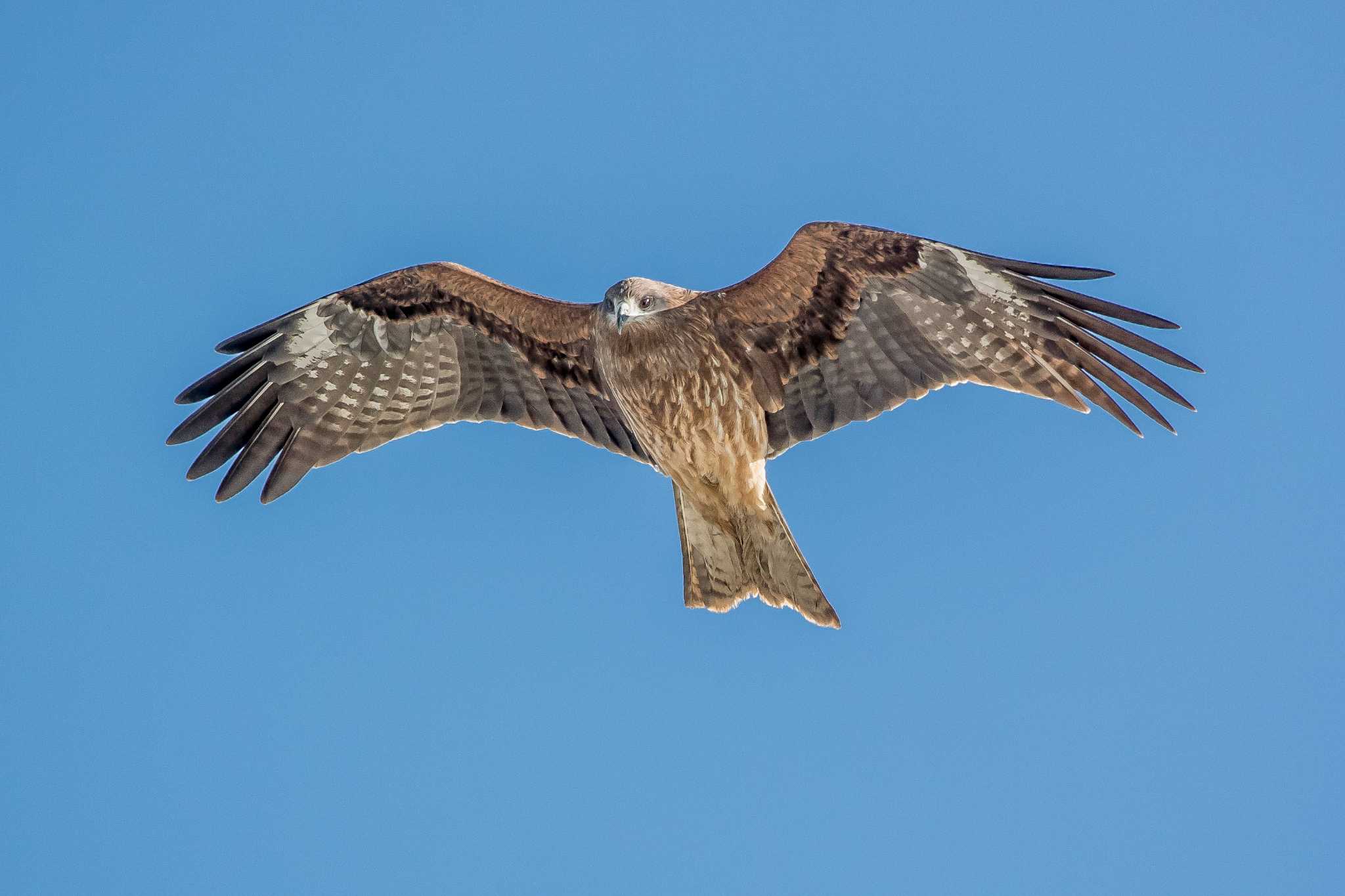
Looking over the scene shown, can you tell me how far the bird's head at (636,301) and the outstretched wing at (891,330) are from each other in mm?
293

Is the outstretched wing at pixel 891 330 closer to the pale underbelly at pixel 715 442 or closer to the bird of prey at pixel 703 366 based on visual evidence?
the bird of prey at pixel 703 366

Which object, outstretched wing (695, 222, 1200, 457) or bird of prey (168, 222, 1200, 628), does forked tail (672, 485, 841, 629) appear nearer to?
bird of prey (168, 222, 1200, 628)

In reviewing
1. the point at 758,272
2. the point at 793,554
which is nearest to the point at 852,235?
the point at 758,272

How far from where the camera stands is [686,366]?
29.8 feet

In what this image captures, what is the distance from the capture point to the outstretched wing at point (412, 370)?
31.9 feet

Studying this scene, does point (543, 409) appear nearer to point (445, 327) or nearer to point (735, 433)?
point (445, 327)

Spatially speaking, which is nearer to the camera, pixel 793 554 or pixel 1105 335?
pixel 1105 335

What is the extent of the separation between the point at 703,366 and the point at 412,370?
2.27m

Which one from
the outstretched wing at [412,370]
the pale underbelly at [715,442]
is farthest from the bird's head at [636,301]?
the outstretched wing at [412,370]

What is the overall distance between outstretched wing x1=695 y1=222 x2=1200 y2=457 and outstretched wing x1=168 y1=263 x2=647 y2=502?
1.24m

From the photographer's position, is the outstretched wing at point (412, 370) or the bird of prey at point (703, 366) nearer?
the bird of prey at point (703, 366)

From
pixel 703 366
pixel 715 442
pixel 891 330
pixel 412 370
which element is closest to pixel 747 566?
pixel 715 442

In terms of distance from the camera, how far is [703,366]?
30.0ft

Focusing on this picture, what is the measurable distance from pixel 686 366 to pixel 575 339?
1137 millimetres
